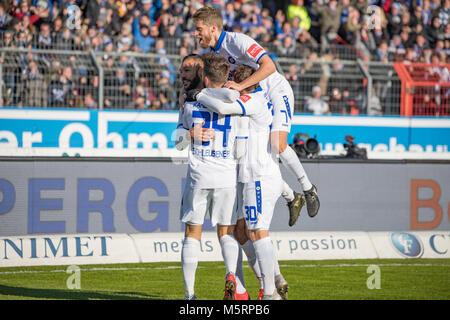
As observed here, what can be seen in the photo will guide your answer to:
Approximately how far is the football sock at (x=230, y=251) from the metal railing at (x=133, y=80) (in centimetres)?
799

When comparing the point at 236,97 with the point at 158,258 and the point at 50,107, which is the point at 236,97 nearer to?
the point at 158,258

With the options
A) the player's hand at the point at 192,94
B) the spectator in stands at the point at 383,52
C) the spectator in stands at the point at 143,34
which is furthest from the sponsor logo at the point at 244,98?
the spectator in stands at the point at 383,52

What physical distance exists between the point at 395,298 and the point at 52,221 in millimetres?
5247

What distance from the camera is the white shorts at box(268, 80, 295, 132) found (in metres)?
8.62

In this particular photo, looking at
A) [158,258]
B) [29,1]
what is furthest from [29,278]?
[29,1]

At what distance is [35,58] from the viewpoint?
14602 mm

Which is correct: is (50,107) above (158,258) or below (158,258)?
above

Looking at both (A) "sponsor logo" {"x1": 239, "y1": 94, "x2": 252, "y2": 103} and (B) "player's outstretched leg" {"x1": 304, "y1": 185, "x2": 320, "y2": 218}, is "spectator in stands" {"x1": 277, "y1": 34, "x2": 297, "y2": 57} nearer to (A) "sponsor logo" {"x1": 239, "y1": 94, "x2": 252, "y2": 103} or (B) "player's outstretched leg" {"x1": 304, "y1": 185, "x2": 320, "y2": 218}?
(B) "player's outstretched leg" {"x1": 304, "y1": 185, "x2": 320, "y2": 218}

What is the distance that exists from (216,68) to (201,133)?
62 cm

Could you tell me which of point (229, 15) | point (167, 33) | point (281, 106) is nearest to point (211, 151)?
point (281, 106)

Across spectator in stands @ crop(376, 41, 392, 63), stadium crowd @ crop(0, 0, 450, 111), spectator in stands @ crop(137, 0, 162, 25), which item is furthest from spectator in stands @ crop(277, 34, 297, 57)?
spectator in stands @ crop(137, 0, 162, 25)

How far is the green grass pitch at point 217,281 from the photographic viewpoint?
8.30 metres

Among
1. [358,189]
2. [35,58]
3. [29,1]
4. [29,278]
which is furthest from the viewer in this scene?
[29,1]
